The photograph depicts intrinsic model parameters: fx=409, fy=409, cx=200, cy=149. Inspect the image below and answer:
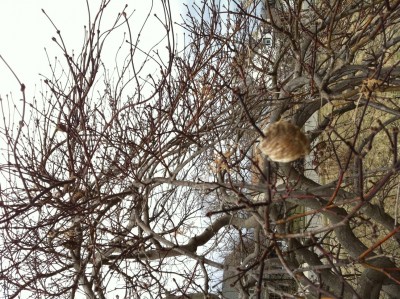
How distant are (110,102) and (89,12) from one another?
8.22 feet

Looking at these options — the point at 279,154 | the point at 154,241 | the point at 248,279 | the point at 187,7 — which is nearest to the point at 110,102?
the point at 187,7

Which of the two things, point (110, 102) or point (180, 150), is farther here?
point (110, 102)

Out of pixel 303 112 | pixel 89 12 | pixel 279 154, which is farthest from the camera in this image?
pixel 303 112

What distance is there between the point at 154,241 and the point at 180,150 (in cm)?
115

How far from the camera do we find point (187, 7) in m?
5.52

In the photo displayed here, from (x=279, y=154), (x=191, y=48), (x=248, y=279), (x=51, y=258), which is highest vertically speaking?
(x=191, y=48)

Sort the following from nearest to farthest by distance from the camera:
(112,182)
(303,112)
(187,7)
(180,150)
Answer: (303,112)
(180,150)
(112,182)
(187,7)

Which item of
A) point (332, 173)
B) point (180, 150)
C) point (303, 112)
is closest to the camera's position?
point (303, 112)

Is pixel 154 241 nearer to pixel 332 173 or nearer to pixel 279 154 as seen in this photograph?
pixel 279 154

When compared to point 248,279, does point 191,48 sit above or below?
above

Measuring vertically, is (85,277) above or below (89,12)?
below

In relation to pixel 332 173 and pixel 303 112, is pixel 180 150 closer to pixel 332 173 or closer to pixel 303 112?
pixel 303 112

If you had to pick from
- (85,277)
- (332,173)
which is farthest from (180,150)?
(332,173)

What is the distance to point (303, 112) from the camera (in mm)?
4047
